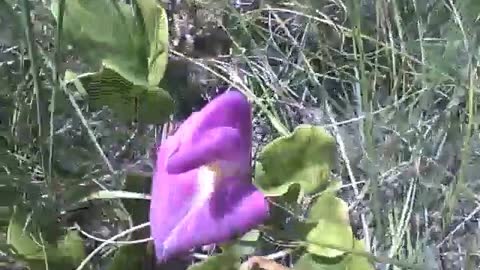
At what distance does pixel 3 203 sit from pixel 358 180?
0.81ft

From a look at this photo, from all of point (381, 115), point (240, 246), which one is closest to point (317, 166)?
point (240, 246)

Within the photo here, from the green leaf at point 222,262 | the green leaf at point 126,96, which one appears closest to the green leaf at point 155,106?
the green leaf at point 126,96

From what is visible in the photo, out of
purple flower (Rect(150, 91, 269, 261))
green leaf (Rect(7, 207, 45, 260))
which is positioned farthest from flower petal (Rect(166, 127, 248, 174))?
green leaf (Rect(7, 207, 45, 260))

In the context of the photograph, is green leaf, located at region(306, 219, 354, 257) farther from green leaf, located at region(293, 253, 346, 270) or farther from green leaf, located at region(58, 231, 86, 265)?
green leaf, located at region(58, 231, 86, 265)

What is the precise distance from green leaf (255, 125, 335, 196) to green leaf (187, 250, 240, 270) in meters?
0.05

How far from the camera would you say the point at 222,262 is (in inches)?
18.9

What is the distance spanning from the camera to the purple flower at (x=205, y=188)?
45 cm

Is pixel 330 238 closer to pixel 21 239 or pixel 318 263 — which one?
pixel 318 263

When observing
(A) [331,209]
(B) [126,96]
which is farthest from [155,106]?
(A) [331,209]

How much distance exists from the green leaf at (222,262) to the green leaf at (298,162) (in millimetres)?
46

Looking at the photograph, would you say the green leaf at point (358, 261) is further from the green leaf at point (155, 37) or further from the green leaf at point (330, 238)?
the green leaf at point (155, 37)

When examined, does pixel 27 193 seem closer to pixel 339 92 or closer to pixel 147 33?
pixel 147 33

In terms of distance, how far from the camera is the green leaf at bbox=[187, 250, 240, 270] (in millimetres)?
477

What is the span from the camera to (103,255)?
553 mm
